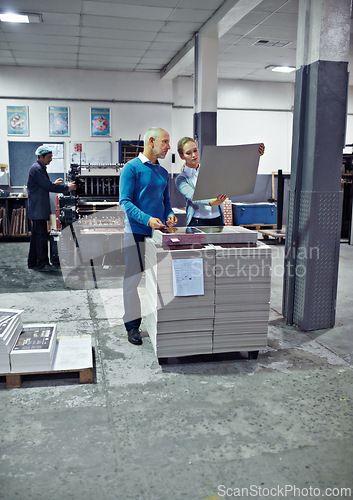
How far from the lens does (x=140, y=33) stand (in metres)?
6.71

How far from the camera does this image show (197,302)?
2.87 meters

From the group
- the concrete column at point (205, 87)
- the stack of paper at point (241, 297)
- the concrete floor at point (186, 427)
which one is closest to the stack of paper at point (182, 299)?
the stack of paper at point (241, 297)

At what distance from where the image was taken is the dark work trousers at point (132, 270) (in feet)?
10.5

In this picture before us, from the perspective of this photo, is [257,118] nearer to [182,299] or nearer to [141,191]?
[141,191]

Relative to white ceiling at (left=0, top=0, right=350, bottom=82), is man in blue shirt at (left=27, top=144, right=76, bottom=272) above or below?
below

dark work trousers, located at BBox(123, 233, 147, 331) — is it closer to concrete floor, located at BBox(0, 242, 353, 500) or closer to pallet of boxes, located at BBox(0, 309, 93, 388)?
concrete floor, located at BBox(0, 242, 353, 500)

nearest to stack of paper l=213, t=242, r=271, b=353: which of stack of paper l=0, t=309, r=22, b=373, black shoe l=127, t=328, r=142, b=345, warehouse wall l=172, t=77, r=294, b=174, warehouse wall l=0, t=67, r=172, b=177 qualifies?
black shoe l=127, t=328, r=142, b=345

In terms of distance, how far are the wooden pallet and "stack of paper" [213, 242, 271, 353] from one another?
0.86 metres

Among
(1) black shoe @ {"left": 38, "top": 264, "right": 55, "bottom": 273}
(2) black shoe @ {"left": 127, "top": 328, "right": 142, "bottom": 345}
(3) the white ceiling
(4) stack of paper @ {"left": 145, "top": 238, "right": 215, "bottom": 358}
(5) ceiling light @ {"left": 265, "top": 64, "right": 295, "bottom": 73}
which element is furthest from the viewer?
(5) ceiling light @ {"left": 265, "top": 64, "right": 295, "bottom": 73}

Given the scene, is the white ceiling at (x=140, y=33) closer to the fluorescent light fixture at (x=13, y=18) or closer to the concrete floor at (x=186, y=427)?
the fluorescent light fixture at (x=13, y=18)

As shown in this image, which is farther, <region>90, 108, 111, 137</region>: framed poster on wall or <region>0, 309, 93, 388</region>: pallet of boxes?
<region>90, 108, 111, 137</region>: framed poster on wall

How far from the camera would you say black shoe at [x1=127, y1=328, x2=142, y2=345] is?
3338mm

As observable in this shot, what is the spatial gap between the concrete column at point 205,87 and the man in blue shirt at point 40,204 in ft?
7.99

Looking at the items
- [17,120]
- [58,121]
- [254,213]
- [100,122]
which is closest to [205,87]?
[100,122]
